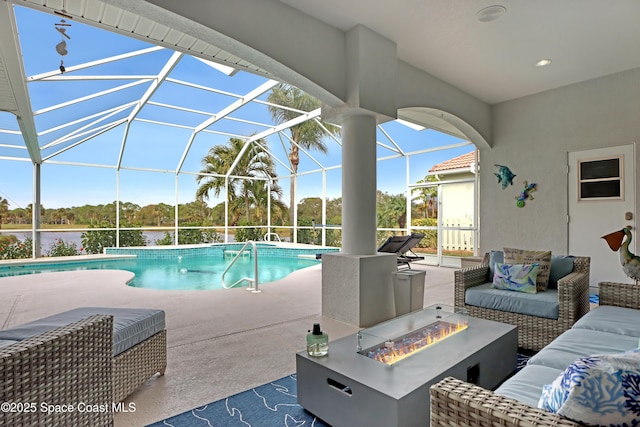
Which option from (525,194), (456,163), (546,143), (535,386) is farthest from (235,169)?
(535,386)

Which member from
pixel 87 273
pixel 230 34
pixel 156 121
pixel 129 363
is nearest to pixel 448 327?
pixel 129 363

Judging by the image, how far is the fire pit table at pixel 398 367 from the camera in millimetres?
1651

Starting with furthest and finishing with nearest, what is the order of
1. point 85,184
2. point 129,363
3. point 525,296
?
point 85,184 < point 525,296 < point 129,363

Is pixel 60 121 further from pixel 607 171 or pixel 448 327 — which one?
pixel 607 171

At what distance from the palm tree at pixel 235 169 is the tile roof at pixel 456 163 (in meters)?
6.35

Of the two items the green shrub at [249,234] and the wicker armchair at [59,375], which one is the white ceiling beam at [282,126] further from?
the wicker armchair at [59,375]

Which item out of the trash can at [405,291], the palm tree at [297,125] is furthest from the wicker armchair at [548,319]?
the palm tree at [297,125]

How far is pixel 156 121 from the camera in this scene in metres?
9.05

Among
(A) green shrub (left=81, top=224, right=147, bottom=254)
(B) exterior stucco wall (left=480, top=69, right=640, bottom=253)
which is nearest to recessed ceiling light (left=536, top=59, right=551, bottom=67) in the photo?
(B) exterior stucco wall (left=480, top=69, right=640, bottom=253)

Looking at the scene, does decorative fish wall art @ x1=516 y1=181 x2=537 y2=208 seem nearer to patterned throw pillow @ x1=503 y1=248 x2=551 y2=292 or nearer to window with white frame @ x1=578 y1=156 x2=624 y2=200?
window with white frame @ x1=578 y1=156 x2=624 y2=200

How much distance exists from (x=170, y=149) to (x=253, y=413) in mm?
11402

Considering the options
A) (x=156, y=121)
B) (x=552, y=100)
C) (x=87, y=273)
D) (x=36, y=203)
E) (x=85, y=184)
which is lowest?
(x=87, y=273)

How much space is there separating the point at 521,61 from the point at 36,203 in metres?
11.4

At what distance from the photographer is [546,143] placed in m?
5.63
